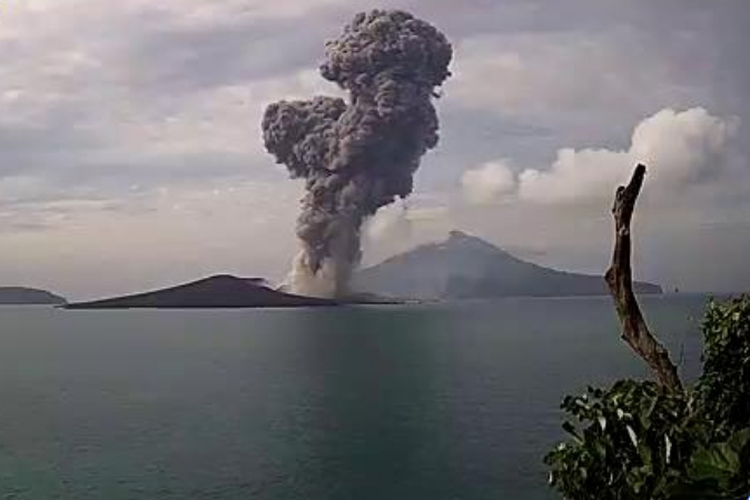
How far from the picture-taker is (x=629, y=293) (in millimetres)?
2543

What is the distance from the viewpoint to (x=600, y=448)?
208 cm

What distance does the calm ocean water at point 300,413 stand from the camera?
12.8 metres

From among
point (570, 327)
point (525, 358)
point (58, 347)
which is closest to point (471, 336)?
point (570, 327)

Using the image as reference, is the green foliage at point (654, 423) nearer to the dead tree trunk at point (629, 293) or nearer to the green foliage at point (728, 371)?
→ the green foliage at point (728, 371)

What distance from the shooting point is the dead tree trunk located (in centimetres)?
247

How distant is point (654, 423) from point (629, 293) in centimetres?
57

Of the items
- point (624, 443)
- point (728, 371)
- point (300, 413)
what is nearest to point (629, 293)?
point (728, 371)

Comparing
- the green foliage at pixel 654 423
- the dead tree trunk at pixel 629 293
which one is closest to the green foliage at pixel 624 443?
the green foliage at pixel 654 423

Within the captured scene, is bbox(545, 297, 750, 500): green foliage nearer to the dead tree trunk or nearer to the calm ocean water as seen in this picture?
the dead tree trunk

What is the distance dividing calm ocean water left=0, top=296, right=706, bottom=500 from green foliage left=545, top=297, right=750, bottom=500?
0.49 m

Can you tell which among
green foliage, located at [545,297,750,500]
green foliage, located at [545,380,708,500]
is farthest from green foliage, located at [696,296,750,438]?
green foliage, located at [545,380,708,500]

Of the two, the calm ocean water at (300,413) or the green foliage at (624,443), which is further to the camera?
the calm ocean water at (300,413)

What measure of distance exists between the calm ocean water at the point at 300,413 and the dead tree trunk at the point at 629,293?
302mm

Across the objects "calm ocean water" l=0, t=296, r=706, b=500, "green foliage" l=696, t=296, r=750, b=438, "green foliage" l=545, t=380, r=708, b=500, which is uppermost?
"green foliage" l=696, t=296, r=750, b=438
